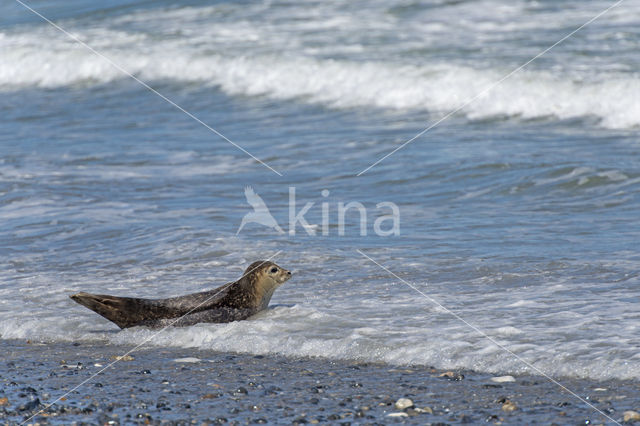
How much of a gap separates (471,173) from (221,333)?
4.80 meters

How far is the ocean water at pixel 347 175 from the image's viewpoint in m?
5.36

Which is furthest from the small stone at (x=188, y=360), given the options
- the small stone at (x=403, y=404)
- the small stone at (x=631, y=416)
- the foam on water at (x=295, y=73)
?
the foam on water at (x=295, y=73)

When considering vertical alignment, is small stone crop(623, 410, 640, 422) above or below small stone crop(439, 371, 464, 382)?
below

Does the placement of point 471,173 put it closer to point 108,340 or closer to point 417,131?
point 417,131

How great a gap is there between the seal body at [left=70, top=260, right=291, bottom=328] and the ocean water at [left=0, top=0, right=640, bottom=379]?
0.38 feet

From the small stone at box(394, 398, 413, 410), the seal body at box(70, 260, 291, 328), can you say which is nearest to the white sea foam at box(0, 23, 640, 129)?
the seal body at box(70, 260, 291, 328)

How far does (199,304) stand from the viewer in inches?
214

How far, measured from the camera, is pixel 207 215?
8344mm

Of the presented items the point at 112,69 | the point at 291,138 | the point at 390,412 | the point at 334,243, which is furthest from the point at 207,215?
the point at 112,69

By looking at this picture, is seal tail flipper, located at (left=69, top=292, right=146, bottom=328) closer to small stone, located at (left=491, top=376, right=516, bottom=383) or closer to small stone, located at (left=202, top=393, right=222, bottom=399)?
small stone, located at (left=202, top=393, right=222, bottom=399)

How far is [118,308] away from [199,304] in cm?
45

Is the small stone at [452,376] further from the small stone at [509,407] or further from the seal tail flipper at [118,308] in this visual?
the seal tail flipper at [118,308]

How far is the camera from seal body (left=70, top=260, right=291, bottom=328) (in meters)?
5.35

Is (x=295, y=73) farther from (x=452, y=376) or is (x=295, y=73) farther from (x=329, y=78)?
(x=452, y=376)
